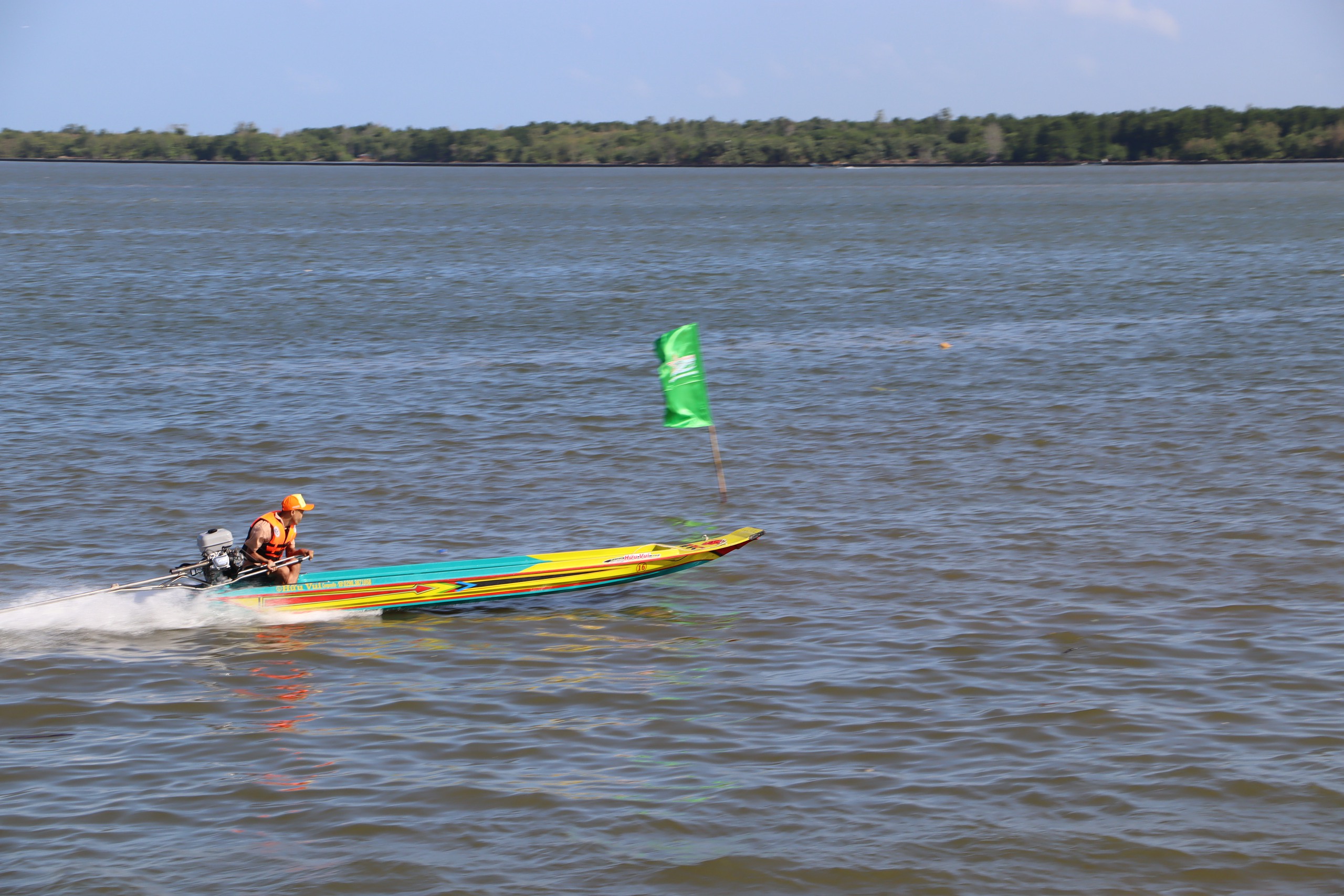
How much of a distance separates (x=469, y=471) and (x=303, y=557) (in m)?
6.70

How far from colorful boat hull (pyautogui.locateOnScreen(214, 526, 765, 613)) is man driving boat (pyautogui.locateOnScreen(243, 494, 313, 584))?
0.42 feet

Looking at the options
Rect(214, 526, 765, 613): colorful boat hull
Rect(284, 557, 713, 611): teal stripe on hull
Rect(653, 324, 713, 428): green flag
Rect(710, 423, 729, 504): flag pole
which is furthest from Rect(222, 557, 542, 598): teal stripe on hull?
Rect(710, 423, 729, 504): flag pole

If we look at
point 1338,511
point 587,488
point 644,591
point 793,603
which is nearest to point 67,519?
point 587,488

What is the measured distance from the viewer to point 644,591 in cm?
1499

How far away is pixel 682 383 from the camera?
53.7 feet

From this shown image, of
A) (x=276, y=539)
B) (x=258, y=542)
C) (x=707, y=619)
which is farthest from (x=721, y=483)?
(x=258, y=542)

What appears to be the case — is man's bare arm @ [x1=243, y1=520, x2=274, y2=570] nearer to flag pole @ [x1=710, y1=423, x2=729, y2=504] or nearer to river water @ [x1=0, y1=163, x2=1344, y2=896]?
river water @ [x1=0, y1=163, x2=1344, y2=896]

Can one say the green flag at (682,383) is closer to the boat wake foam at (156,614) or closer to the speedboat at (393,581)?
the speedboat at (393,581)

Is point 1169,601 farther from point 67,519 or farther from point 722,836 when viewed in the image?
point 67,519

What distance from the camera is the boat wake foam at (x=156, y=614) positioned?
13742mm

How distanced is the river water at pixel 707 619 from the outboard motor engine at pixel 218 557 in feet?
1.66

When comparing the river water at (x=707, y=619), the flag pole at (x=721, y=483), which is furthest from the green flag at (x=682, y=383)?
the river water at (x=707, y=619)

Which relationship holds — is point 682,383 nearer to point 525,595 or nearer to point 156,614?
point 525,595

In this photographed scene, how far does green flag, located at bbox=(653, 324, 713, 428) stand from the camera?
53.1ft
